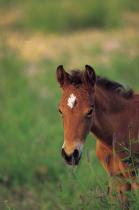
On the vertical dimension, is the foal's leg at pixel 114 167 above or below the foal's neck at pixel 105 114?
below

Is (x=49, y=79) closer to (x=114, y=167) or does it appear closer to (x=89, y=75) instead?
(x=114, y=167)

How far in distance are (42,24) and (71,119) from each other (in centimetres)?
1272

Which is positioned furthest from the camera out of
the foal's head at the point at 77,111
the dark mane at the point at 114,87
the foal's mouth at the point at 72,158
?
the dark mane at the point at 114,87

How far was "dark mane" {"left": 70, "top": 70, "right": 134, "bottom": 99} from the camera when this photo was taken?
8.43 m

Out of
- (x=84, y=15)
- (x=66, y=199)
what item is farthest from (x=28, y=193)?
(x=84, y=15)

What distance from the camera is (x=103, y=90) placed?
8.72m

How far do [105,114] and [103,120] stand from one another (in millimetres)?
61

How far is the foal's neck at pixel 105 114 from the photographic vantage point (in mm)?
8616

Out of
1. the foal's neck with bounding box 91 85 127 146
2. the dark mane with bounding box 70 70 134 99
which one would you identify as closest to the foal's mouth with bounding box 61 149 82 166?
the foal's neck with bounding box 91 85 127 146

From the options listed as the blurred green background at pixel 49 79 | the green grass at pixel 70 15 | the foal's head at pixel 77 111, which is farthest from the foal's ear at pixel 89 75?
the green grass at pixel 70 15

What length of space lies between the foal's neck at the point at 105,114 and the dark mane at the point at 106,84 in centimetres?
5

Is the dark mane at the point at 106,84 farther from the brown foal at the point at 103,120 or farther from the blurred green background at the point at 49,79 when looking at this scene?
the blurred green background at the point at 49,79

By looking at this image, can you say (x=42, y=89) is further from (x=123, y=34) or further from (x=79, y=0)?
(x=79, y=0)

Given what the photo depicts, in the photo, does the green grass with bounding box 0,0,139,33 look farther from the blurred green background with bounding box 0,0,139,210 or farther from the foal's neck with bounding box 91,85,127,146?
the foal's neck with bounding box 91,85,127,146
